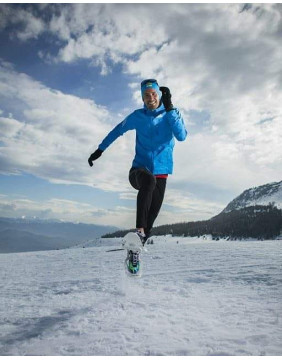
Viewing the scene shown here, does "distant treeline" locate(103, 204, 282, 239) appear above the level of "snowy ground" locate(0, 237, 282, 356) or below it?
above

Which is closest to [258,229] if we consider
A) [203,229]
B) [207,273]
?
[203,229]

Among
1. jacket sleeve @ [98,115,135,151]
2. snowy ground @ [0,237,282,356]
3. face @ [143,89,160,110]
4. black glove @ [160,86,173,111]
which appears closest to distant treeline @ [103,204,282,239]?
snowy ground @ [0,237,282,356]

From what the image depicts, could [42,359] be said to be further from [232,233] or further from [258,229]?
[258,229]

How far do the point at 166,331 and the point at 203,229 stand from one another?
3392 inches

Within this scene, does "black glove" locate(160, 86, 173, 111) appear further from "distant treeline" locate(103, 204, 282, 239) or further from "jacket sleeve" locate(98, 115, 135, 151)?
"distant treeline" locate(103, 204, 282, 239)

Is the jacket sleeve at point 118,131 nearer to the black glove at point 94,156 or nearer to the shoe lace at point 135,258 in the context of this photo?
the black glove at point 94,156

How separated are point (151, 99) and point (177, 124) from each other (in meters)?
0.62

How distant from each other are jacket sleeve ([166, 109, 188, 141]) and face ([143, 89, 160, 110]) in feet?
1.22

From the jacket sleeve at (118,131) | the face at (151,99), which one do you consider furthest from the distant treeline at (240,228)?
the face at (151,99)

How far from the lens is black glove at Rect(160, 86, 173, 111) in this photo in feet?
14.6

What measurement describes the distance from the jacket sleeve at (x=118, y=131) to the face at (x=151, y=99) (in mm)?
412

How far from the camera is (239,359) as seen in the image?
236cm

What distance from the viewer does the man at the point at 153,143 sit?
4.38 m

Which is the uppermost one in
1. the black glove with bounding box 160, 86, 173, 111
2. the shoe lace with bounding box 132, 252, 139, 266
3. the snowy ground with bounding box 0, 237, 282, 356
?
the black glove with bounding box 160, 86, 173, 111
